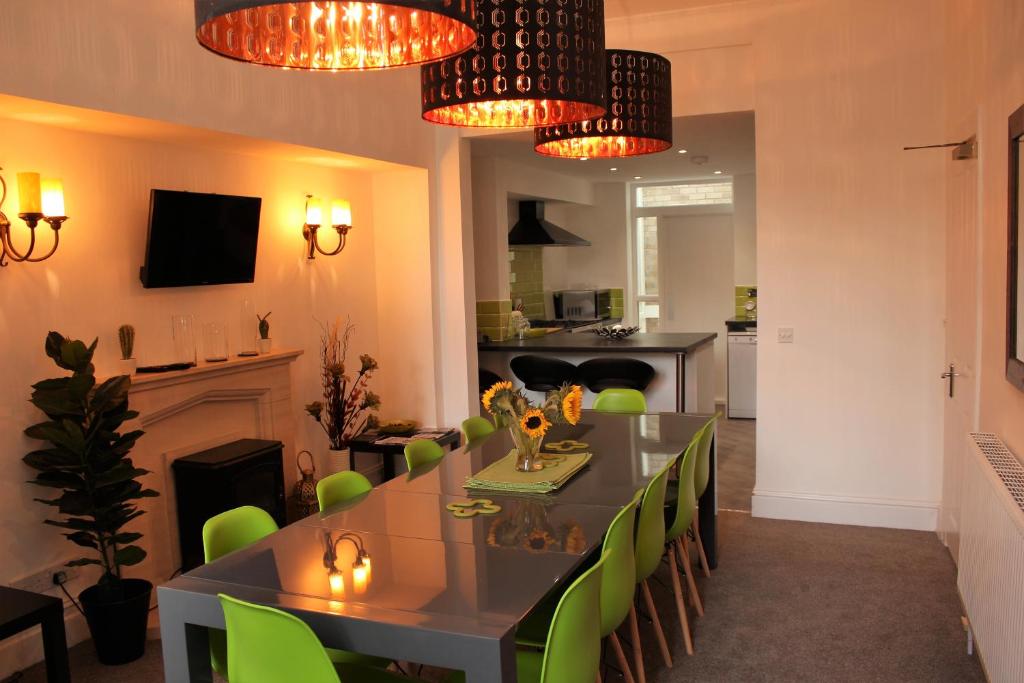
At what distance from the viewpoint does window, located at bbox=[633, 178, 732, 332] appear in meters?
10.3

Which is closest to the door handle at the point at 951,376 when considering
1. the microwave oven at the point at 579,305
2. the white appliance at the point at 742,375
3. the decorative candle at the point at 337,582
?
the decorative candle at the point at 337,582

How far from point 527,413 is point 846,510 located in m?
2.82

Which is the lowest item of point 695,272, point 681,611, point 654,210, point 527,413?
point 681,611

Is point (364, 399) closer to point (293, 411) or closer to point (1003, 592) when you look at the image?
point (293, 411)

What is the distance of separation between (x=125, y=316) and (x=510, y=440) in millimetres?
1958

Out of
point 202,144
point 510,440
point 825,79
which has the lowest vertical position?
point 510,440

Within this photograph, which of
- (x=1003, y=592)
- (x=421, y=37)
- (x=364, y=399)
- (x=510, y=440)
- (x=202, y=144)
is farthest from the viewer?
(x=364, y=399)

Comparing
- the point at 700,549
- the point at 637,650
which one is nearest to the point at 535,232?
the point at 700,549

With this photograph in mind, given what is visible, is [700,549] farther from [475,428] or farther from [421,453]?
[421,453]

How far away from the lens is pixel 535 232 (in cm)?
882

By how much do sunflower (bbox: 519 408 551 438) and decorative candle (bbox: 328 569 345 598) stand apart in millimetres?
1091

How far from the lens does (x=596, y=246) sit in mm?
10555

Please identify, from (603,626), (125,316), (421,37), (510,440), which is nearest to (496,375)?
(510,440)

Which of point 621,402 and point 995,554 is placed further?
point 621,402
